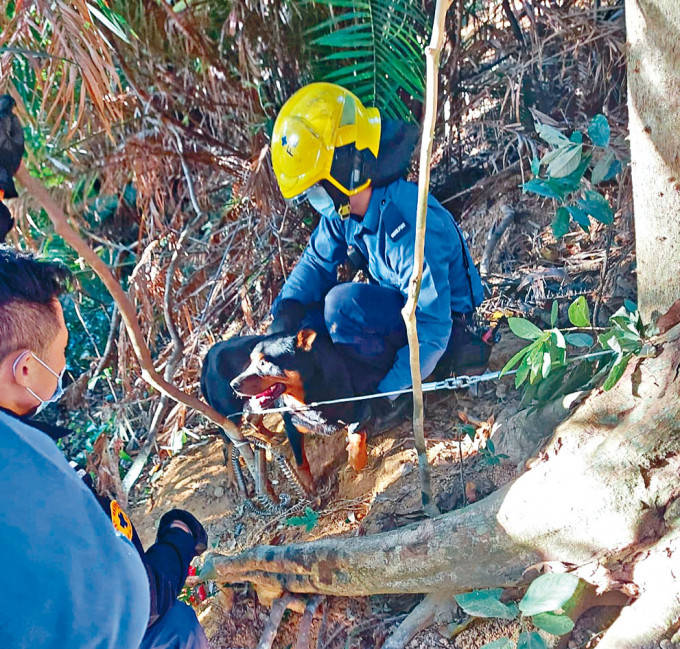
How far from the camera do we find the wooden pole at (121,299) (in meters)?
1.69

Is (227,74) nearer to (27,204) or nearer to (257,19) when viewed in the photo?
(257,19)

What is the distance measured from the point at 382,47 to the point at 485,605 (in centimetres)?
268

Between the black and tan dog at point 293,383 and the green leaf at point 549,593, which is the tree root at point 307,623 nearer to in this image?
the black and tan dog at point 293,383

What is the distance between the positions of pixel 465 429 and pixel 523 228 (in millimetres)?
1728

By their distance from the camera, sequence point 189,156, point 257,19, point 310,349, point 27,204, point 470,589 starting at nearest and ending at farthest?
point 470,589 → point 310,349 → point 27,204 → point 257,19 → point 189,156

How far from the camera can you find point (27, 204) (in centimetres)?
326

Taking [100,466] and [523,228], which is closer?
[100,466]

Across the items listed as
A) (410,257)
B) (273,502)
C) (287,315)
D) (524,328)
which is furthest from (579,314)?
(273,502)

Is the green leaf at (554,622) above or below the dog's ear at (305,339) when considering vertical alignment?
below

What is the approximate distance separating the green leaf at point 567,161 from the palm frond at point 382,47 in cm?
156

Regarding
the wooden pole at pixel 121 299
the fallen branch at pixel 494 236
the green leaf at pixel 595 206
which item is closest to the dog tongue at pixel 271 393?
the wooden pole at pixel 121 299

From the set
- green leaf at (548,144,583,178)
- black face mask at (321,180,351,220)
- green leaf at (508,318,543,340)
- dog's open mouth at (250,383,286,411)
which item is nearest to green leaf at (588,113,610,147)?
green leaf at (548,144,583,178)

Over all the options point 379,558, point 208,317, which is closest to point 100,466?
point 208,317

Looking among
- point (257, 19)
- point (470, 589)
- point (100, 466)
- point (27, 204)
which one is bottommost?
point (470, 589)
